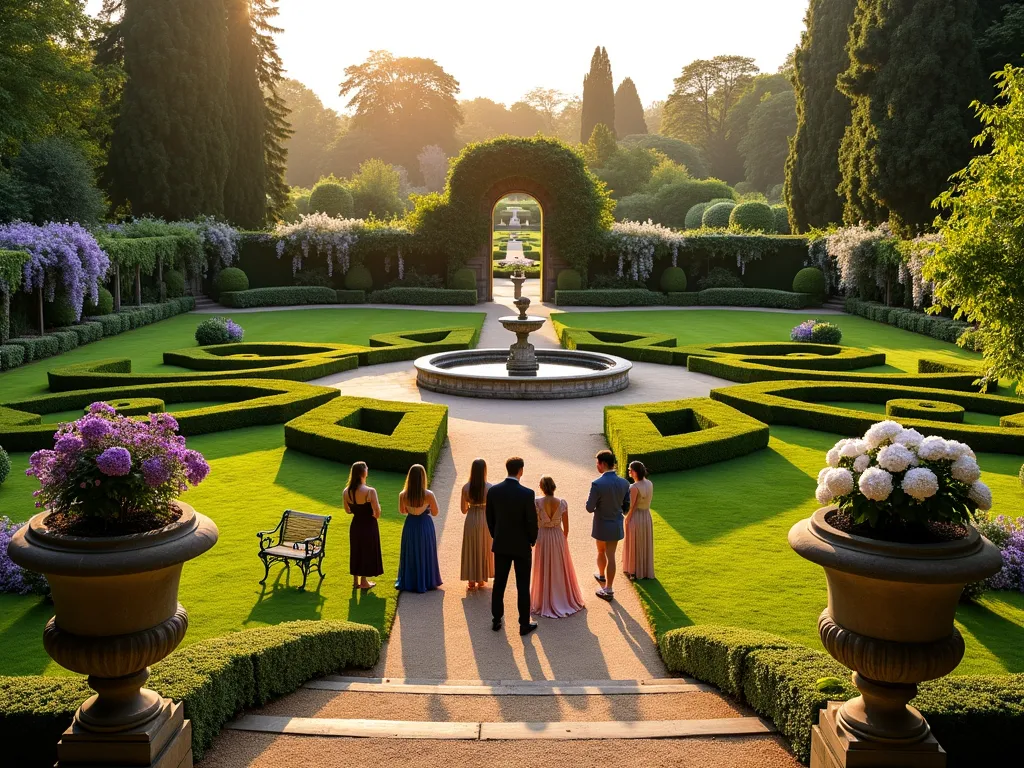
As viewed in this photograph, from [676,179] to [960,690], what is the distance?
203 feet

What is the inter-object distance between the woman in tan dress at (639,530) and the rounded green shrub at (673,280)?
32680mm

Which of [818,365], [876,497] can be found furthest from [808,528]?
[818,365]

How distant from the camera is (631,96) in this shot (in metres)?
98.4

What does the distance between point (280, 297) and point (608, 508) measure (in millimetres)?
31935

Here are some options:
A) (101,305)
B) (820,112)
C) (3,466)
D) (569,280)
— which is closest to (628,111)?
(820,112)

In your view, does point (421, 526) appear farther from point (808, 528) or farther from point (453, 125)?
point (453, 125)

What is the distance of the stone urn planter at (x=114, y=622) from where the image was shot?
4.61 metres

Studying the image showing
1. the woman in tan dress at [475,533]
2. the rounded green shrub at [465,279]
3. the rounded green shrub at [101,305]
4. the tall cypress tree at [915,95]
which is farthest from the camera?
the rounded green shrub at [465,279]

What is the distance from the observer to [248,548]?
9.83 meters

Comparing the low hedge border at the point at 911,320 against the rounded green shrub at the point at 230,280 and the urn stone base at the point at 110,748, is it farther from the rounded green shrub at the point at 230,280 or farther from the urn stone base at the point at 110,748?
the rounded green shrub at the point at 230,280

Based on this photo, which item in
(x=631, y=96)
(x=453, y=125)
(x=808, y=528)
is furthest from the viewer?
(x=631, y=96)

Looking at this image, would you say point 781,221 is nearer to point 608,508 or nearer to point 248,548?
point 608,508

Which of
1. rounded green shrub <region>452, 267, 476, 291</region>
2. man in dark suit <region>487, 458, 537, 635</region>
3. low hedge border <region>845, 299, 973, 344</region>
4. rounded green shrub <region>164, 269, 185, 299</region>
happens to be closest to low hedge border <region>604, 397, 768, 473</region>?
man in dark suit <region>487, 458, 537, 635</region>

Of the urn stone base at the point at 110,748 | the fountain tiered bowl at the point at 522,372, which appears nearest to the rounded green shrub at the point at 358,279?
the fountain tiered bowl at the point at 522,372
